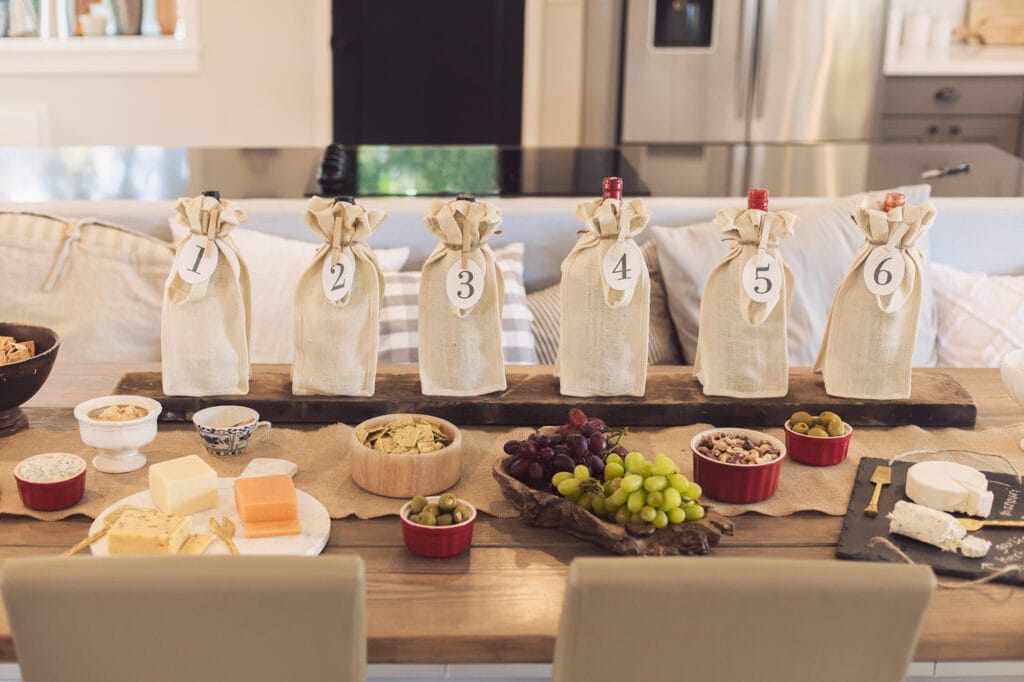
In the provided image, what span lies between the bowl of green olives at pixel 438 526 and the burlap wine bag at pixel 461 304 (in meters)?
0.36

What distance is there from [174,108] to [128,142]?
0.31 meters

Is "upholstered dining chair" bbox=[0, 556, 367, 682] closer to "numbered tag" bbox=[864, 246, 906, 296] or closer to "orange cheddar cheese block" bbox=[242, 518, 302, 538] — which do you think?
"orange cheddar cheese block" bbox=[242, 518, 302, 538]

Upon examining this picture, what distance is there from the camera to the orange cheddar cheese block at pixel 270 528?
1.16 metres

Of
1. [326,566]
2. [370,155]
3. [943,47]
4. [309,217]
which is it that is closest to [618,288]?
[309,217]

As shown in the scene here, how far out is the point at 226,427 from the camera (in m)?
1.42

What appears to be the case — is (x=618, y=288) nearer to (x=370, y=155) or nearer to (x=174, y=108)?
(x=370, y=155)

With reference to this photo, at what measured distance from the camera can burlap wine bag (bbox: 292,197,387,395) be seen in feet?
4.75

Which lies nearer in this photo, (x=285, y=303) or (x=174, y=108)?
(x=285, y=303)

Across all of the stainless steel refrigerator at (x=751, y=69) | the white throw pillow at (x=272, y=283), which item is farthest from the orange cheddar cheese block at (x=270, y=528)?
the stainless steel refrigerator at (x=751, y=69)

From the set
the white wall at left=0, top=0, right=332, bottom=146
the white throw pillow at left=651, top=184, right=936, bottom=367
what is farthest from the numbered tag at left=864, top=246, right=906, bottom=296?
the white wall at left=0, top=0, right=332, bottom=146

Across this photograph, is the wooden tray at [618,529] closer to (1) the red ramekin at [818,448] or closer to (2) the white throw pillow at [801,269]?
(1) the red ramekin at [818,448]

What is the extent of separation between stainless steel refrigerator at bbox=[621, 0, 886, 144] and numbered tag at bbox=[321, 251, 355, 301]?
328cm

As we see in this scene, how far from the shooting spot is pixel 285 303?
2.18 m

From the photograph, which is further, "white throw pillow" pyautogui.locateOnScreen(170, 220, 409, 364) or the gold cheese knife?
"white throw pillow" pyautogui.locateOnScreen(170, 220, 409, 364)
